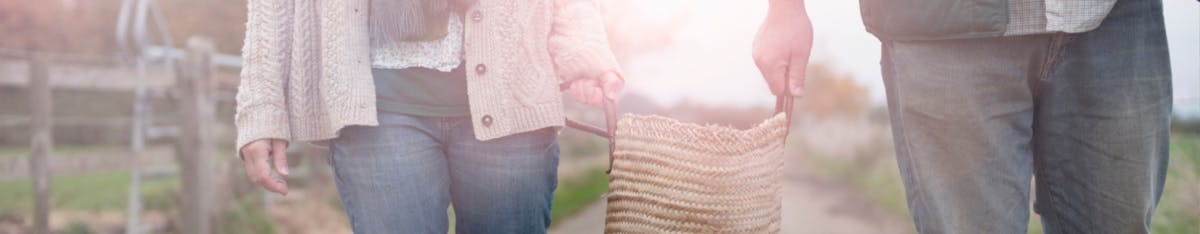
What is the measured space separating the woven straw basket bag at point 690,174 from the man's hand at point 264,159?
0.61 metres

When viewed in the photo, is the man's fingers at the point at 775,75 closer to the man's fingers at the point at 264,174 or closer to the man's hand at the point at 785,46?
the man's hand at the point at 785,46

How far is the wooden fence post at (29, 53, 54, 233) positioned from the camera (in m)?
4.52

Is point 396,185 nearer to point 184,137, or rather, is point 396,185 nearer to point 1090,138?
point 1090,138

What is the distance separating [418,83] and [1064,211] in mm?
1263

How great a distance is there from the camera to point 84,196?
899 centimetres

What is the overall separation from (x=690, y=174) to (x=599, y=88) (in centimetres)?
27

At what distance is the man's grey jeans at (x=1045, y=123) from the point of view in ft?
4.78

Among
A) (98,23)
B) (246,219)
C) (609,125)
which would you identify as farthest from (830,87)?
(609,125)

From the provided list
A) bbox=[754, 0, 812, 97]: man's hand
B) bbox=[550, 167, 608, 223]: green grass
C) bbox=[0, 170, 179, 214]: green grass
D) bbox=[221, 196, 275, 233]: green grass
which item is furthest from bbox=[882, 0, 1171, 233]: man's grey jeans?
bbox=[550, 167, 608, 223]: green grass

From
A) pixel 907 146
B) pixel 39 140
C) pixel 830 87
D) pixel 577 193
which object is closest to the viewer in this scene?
pixel 907 146

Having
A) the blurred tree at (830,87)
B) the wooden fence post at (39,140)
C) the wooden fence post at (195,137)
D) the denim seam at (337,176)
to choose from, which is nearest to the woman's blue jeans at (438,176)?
the denim seam at (337,176)

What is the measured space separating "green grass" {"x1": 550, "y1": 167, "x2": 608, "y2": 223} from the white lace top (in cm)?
558

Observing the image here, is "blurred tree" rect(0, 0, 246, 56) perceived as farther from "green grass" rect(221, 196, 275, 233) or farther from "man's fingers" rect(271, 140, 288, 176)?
"man's fingers" rect(271, 140, 288, 176)

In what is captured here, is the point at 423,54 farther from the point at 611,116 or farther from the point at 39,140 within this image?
the point at 39,140
